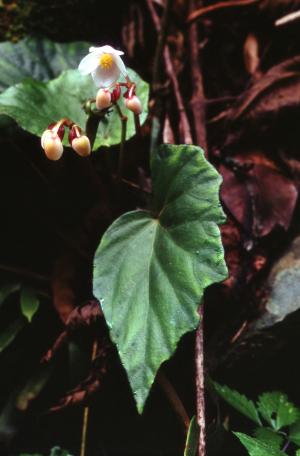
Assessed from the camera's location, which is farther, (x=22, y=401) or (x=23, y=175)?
(x=23, y=175)

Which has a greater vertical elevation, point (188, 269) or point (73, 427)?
point (188, 269)

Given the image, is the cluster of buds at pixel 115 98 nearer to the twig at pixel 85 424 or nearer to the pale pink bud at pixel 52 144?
the pale pink bud at pixel 52 144

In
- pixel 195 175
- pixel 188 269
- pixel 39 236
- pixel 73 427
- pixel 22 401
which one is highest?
pixel 195 175

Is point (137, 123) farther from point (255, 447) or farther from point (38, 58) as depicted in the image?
point (255, 447)

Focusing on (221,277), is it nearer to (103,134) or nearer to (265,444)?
(265,444)

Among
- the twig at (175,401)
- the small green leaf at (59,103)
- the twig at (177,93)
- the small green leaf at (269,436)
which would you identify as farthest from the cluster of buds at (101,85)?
the small green leaf at (269,436)

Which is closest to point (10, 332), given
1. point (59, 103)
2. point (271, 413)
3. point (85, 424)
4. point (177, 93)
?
point (85, 424)

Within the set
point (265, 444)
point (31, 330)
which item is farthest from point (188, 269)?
point (31, 330)
